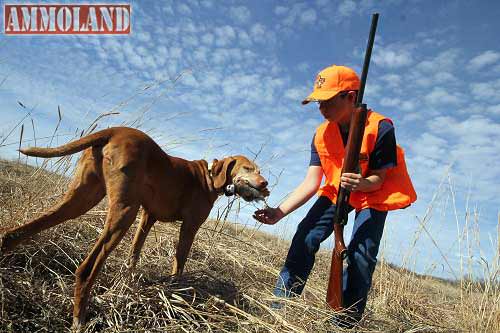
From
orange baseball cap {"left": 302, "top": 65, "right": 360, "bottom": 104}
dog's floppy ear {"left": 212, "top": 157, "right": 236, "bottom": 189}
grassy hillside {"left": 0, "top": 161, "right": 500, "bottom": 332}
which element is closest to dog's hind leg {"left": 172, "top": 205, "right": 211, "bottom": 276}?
grassy hillside {"left": 0, "top": 161, "right": 500, "bottom": 332}

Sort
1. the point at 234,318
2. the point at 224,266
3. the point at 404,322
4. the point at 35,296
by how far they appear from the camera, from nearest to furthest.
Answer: the point at 35,296 < the point at 234,318 < the point at 404,322 < the point at 224,266

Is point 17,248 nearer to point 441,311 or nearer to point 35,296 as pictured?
point 35,296

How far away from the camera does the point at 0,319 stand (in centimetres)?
244

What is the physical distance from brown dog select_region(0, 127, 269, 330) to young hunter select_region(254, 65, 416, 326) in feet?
2.72

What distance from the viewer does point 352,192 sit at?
12.2 feet

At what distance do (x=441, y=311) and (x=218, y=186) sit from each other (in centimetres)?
410

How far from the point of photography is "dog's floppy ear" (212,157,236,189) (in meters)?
4.06

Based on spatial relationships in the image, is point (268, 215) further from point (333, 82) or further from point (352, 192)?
point (333, 82)

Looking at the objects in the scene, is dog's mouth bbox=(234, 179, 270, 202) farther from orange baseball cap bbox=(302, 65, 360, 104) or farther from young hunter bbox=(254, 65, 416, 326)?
orange baseball cap bbox=(302, 65, 360, 104)

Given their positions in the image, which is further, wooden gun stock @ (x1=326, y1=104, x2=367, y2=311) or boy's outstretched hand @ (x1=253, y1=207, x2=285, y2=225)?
boy's outstretched hand @ (x1=253, y1=207, x2=285, y2=225)

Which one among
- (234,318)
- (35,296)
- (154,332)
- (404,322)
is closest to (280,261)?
(404,322)

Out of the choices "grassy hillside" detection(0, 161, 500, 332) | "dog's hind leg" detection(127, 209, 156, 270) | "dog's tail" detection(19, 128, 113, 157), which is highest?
"dog's tail" detection(19, 128, 113, 157)

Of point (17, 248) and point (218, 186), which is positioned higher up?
point (218, 186)

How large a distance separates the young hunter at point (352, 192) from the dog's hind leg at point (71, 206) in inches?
66.5
